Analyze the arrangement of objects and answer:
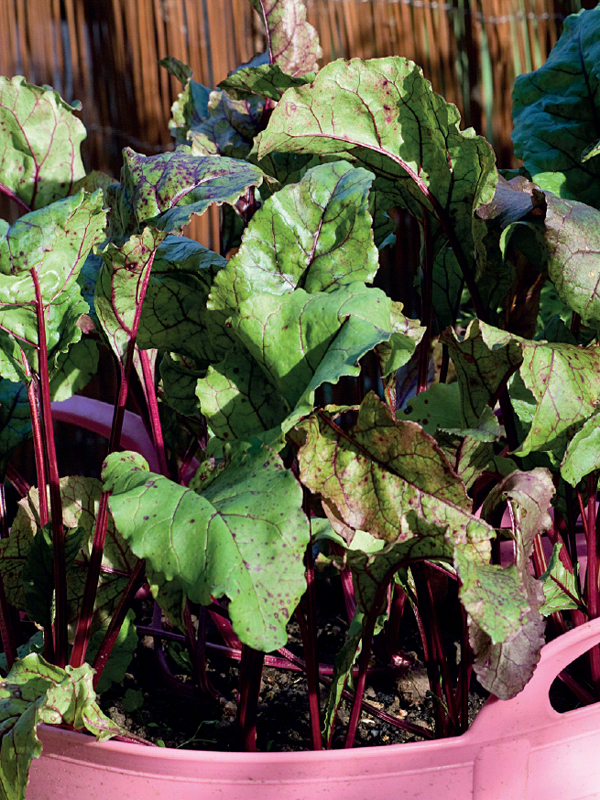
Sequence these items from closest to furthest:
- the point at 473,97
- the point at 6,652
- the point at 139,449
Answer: the point at 6,652 → the point at 139,449 → the point at 473,97

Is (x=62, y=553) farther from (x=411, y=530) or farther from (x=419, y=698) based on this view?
(x=419, y=698)

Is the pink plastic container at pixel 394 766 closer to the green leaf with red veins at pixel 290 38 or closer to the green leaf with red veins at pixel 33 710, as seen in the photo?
the green leaf with red veins at pixel 33 710

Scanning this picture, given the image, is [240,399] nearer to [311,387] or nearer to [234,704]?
[311,387]

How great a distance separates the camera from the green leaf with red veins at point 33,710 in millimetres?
441

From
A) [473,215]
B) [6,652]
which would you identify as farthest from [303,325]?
[6,652]

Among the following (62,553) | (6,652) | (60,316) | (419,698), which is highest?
(60,316)

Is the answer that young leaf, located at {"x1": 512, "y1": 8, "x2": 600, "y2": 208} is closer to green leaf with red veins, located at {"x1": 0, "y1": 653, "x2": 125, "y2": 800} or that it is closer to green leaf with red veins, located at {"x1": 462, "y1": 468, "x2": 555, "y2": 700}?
green leaf with red veins, located at {"x1": 462, "y1": 468, "x2": 555, "y2": 700}

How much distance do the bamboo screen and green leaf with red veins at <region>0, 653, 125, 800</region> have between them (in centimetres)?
113

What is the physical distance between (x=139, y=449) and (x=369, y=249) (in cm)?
53

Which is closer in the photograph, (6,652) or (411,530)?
(411,530)

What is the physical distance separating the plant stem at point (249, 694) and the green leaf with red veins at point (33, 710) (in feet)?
0.35

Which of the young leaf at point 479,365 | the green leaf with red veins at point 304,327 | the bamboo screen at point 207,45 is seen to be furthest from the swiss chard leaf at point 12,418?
the bamboo screen at point 207,45

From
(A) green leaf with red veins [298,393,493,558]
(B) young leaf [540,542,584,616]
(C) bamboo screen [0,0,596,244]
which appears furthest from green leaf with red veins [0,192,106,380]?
(C) bamboo screen [0,0,596,244]

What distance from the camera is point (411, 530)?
466 millimetres
